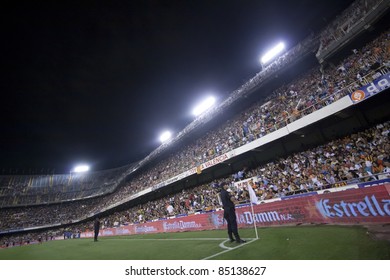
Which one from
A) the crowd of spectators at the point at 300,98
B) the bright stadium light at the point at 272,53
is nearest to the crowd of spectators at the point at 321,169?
the crowd of spectators at the point at 300,98

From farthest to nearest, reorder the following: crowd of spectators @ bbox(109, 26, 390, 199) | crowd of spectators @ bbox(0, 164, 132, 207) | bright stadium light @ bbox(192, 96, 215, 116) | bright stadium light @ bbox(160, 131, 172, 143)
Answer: crowd of spectators @ bbox(0, 164, 132, 207) < bright stadium light @ bbox(160, 131, 172, 143) < bright stadium light @ bbox(192, 96, 215, 116) < crowd of spectators @ bbox(109, 26, 390, 199)

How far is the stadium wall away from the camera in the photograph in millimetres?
6457

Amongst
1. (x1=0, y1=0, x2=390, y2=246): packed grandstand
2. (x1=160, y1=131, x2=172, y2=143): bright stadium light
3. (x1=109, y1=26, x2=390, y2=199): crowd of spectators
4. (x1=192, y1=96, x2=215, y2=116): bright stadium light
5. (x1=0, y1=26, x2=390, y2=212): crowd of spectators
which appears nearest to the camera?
(x1=0, y1=0, x2=390, y2=246): packed grandstand

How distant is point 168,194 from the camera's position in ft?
99.2

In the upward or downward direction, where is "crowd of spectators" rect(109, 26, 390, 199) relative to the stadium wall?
upward

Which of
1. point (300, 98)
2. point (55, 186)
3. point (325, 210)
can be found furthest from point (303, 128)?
point (55, 186)

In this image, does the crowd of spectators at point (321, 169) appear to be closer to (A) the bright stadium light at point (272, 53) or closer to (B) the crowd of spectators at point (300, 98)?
(B) the crowd of spectators at point (300, 98)

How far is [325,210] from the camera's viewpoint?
26.1ft

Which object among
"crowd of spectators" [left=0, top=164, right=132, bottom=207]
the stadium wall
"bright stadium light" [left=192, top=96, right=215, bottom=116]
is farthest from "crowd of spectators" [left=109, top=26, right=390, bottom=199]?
"crowd of spectators" [left=0, top=164, right=132, bottom=207]

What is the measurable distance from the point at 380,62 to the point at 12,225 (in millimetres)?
60610

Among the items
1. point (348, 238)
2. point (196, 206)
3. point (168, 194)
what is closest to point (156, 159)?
point (168, 194)

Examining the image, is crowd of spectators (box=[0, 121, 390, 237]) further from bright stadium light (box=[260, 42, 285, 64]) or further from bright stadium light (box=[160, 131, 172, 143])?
bright stadium light (box=[160, 131, 172, 143])

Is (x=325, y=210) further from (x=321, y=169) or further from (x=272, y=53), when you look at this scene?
(x=272, y=53)

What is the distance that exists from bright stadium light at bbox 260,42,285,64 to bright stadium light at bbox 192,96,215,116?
756 centimetres
